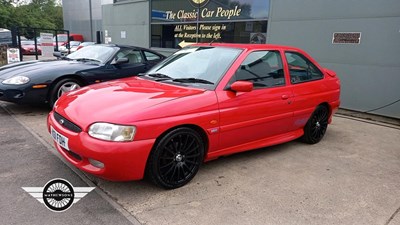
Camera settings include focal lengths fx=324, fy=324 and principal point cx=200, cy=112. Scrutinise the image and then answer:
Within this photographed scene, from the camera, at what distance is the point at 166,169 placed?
3209 mm

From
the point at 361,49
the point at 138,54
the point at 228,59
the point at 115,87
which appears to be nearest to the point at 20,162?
the point at 115,87

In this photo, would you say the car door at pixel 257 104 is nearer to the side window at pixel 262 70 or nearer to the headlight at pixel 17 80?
the side window at pixel 262 70

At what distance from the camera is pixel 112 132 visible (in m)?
2.86

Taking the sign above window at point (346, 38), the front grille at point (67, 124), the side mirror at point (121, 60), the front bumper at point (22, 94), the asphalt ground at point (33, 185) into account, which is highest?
the sign above window at point (346, 38)

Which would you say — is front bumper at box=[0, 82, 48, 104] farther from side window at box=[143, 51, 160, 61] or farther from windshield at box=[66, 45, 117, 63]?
side window at box=[143, 51, 160, 61]

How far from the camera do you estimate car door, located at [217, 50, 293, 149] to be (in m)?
3.62

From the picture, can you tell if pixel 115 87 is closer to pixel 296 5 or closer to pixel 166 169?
pixel 166 169

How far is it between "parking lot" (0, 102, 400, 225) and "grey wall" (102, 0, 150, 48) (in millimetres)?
8986

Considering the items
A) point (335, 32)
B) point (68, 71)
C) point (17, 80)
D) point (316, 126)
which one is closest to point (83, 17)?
point (68, 71)

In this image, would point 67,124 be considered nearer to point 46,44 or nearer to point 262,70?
point 262,70

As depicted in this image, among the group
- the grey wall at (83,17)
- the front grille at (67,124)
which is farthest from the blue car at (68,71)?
the grey wall at (83,17)

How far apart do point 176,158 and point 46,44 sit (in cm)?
1296

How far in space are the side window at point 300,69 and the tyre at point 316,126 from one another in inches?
19.8

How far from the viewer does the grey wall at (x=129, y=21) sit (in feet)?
42.8
